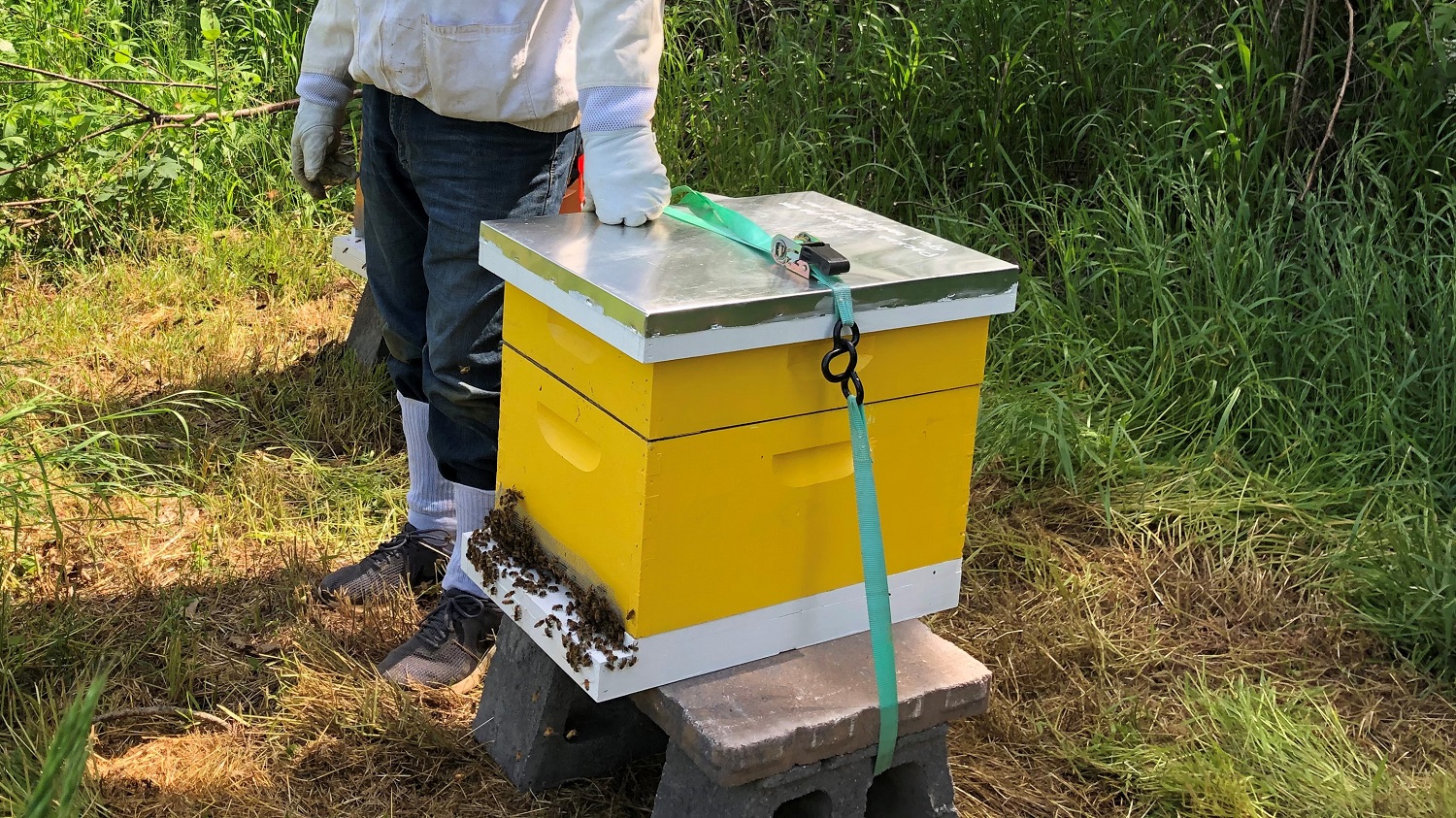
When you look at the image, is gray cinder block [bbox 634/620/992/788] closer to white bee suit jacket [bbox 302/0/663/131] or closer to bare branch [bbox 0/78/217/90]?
white bee suit jacket [bbox 302/0/663/131]

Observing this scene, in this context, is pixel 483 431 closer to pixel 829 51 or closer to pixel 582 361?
pixel 582 361

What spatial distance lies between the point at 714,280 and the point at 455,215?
2.17ft

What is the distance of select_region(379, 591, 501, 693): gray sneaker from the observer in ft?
A: 7.65

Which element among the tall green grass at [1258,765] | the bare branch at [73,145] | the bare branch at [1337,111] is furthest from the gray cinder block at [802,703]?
the bare branch at [73,145]

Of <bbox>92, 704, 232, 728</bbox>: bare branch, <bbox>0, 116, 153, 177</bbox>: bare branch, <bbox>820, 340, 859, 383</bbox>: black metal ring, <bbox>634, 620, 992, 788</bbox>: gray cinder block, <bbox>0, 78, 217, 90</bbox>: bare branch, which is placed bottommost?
<bbox>92, 704, 232, 728</bbox>: bare branch

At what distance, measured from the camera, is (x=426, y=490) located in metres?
2.64

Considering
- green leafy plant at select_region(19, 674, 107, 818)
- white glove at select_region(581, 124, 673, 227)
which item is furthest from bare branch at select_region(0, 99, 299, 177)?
green leafy plant at select_region(19, 674, 107, 818)

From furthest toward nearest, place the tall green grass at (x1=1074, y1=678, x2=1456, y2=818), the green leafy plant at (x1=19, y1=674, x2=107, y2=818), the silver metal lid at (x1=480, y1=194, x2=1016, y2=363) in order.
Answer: the tall green grass at (x1=1074, y1=678, x2=1456, y2=818) < the silver metal lid at (x1=480, y1=194, x2=1016, y2=363) < the green leafy plant at (x1=19, y1=674, x2=107, y2=818)

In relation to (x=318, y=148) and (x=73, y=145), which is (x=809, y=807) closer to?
(x=318, y=148)

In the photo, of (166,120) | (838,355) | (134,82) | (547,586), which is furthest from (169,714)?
(166,120)

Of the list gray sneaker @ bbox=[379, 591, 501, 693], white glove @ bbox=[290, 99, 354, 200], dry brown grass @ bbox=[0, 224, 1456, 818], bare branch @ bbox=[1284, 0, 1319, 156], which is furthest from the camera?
bare branch @ bbox=[1284, 0, 1319, 156]

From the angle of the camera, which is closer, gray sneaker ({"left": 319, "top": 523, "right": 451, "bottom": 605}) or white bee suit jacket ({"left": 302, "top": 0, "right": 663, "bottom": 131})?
white bee suit jacket ({"left": 302, "top": 0, "right": 663, "bottom": 131})

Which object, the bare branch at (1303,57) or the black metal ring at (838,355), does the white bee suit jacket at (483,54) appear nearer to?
the black metal ring at (838,355)

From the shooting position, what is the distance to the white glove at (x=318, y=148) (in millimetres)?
2443
